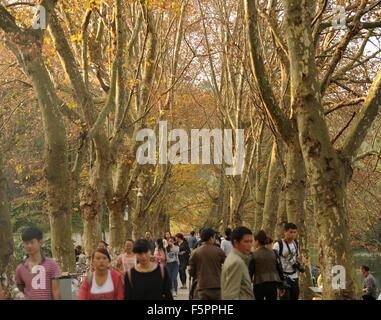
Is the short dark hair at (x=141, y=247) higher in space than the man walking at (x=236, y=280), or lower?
higher

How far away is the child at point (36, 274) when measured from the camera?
6.41 meters

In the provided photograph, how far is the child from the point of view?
6406 millimetres

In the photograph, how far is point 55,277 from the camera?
641 centimetres

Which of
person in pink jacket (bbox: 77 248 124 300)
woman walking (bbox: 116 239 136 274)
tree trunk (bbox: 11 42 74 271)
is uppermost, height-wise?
tree trunk (bbox: 11 42 74 271)

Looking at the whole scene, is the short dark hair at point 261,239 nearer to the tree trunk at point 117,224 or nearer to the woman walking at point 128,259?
the woman walking at point 128,259

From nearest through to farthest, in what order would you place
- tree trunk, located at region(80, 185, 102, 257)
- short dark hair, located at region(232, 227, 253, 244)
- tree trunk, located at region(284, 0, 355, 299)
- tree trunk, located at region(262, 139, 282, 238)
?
short dark hair, located at region(232, 227, 253, 244), tree trunk, located at region(284, 0, 355, 299), tree trunk, located at region(80, 185, 102, 257), tree trunk, located at region(262, 139, 282, 238)

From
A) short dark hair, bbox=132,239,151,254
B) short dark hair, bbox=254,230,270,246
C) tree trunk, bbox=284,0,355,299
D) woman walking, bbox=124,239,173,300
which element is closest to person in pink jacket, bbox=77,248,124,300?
woman walking, bbox=124,239,173,300

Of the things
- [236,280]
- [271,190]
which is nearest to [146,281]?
[236,280]

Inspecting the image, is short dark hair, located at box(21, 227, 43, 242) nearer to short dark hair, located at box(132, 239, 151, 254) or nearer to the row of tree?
short dark hair, located at box(132, 239, 151, 254)

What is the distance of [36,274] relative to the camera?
646 centimetres

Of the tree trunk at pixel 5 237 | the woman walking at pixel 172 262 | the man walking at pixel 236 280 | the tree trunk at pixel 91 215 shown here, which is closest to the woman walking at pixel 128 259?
the tree trunk at pixel 5 237

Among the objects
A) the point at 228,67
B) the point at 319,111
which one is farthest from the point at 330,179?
the point at 228,67

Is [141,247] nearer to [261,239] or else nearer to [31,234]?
[31,234]
